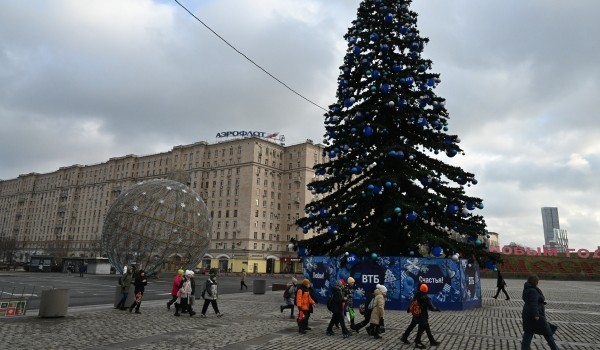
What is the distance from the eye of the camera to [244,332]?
1159cm

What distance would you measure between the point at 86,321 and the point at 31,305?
6.56 meters

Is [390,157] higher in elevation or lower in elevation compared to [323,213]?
higher

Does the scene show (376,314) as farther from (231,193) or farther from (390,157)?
(231,193)

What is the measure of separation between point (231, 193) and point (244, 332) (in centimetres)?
8426

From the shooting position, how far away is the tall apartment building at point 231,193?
90.4 m

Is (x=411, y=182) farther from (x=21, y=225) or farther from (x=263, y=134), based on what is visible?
(x=21, y=225)

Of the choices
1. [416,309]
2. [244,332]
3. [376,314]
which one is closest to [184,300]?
[244,332]

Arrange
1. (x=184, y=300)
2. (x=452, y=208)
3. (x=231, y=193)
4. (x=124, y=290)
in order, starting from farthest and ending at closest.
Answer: (x=231, y=193) < (x=452, y=208) < (x=124, y=290) < (x=184, y=300)

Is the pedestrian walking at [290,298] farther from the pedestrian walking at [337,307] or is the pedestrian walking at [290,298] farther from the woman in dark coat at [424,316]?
the woman in dark coat at [424,316]

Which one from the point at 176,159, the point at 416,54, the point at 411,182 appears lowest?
the point at 411,182

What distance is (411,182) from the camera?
19047 mm

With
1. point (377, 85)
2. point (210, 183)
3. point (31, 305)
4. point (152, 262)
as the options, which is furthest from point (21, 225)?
point (377, 85)

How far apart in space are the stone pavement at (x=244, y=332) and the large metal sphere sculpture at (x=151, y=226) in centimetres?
2089

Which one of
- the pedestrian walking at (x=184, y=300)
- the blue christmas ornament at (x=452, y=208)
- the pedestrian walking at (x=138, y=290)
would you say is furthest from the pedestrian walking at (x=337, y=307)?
the blue christmas ornament at (x=452, y=208)
